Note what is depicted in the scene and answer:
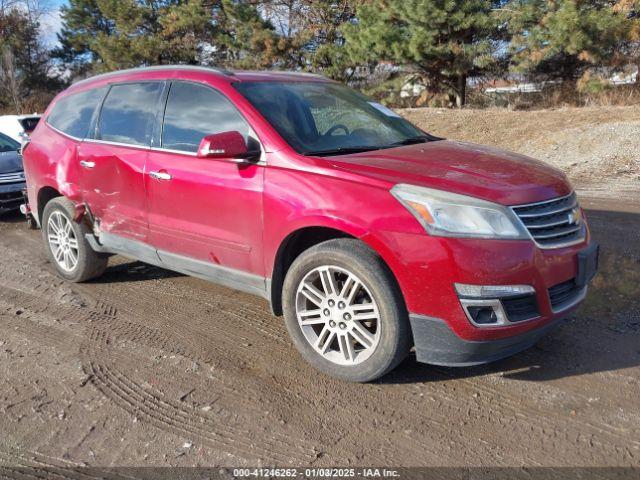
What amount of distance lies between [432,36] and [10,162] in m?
13.4

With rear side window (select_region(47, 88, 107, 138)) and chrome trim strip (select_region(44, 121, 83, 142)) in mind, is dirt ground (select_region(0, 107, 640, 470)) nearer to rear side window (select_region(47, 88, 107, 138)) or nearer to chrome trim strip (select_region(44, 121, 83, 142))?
chrome trim strip (select_region(44, 121, 83, 142))

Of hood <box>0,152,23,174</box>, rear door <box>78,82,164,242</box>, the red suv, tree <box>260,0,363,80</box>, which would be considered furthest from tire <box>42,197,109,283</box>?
tree <box>260,0,363,80</box>

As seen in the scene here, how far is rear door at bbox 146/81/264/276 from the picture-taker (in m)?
3.94

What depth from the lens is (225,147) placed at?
3.78 metres

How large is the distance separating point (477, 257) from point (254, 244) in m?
1.49

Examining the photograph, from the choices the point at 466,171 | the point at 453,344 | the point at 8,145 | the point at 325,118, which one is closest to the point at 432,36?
the point at 8,145

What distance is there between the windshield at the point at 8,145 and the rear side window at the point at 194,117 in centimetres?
676

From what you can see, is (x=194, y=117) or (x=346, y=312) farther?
(x=194, y=117)

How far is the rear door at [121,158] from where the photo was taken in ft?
15.3

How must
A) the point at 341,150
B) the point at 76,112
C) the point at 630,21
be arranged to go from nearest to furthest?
the point at 341,150, the point at 76,112, the point at 630,21

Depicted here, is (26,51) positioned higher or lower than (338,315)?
higher

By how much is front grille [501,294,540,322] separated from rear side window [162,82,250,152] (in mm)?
2008

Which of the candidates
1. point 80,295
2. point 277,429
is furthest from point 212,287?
point 277,429

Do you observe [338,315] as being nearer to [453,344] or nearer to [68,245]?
[453,344]
